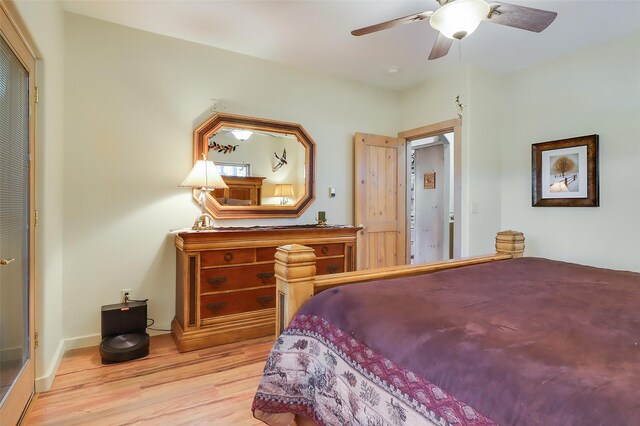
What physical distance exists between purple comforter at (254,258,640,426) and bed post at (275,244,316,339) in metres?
0.07

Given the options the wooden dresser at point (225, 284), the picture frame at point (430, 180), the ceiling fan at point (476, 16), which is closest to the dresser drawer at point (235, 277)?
the wooden dresser at point (225, 284)

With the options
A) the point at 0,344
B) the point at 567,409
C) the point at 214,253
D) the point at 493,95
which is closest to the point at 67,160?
the point at 214,253

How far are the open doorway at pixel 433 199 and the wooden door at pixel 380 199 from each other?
3.01 ft

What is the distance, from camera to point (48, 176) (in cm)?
216

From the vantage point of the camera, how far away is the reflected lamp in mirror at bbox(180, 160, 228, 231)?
9.27 ft

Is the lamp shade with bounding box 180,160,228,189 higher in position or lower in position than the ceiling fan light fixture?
lower

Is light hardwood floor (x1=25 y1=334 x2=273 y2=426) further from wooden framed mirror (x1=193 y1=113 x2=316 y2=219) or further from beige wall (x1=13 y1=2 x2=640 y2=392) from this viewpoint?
wooden framed mirror (x1=193 y1=113 x2=316 y2=219)

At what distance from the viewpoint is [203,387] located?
213 cm

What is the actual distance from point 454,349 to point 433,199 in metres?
4.88

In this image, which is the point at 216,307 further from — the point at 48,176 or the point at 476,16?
the point at 476,16

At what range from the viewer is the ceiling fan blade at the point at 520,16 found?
1854 millimetres

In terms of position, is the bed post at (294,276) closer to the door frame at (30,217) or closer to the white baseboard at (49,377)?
the door frame at (30,217)

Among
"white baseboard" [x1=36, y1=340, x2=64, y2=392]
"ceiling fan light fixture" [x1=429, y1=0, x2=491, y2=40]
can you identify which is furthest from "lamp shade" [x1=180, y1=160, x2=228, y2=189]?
"ceiling fan light fixture" [x1=429, y1=0, x2=491, y2=40]

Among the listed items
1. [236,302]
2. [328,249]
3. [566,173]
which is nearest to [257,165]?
[328,249]
